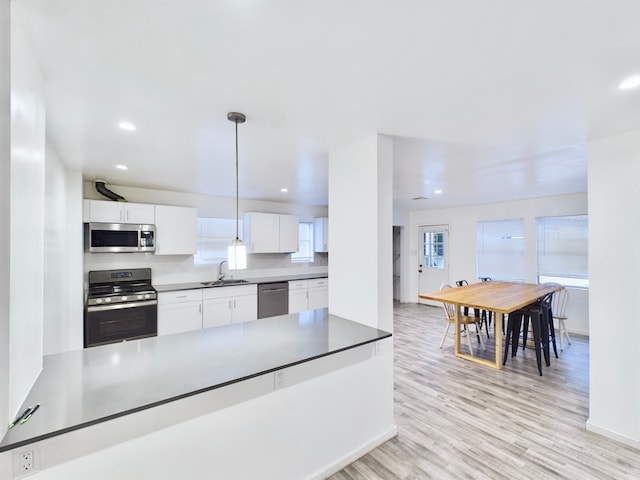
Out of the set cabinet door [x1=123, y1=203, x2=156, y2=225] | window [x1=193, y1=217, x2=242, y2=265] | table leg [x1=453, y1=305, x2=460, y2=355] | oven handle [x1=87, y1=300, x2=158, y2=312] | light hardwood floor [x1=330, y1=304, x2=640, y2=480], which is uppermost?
cabinet door [x1=123, y1=203, x2=156, y2=225]

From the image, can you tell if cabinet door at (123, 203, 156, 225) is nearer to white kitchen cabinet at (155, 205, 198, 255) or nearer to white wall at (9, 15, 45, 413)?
white kitchen cabinet at (155, 205, 198, 255)

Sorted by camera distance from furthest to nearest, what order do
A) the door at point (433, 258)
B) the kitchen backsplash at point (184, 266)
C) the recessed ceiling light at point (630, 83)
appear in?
the door at point (433, 258) → the kitchen backsplash at point (184, 266) → the recessed ceiling light at point (630, 83)

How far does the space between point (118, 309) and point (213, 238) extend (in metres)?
1.84

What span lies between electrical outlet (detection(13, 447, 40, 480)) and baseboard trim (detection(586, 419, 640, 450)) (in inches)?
142

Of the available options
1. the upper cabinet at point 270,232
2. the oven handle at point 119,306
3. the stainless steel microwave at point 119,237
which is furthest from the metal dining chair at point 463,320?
the stainless steel microwave at point 119,237

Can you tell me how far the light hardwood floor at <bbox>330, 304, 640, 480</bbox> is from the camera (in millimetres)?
1966

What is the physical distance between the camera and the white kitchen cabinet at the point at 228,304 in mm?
4387

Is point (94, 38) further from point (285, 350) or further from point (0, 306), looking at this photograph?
point (285, 350)

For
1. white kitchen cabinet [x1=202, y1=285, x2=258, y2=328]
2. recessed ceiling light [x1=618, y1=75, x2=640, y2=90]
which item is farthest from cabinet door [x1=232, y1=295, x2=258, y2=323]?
recessed ceiling light [x1=618, y1=75, x2=640, y2=90]

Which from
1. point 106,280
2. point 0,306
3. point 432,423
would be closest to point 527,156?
point 432,423

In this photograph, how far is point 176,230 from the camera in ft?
14.4

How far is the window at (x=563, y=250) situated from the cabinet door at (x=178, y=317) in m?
6.15

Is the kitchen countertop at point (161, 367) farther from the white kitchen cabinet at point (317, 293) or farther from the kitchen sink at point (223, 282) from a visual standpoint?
the white kitchen cabinet at point (317, 293)

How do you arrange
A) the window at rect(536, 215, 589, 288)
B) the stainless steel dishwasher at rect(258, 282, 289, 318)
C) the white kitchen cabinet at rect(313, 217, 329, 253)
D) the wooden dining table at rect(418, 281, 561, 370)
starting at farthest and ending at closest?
the white kitchen cabinet at rect(313, 217, 329, 253)
the window at rect(536, 215, 589, 288)
the stainless steel dishwasher at rect(258, 282, 289, 318)
the wooden dining table at rect(418, 281, 561, 370)
